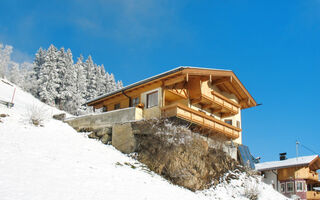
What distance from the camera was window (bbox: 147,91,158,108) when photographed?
26406mm

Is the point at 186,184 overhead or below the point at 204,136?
below

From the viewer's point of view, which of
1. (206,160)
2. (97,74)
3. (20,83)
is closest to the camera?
(206,160)

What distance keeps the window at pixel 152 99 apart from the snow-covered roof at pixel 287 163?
22.5 m

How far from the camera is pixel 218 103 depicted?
2978 centimetres

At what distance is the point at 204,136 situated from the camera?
27.1 meters

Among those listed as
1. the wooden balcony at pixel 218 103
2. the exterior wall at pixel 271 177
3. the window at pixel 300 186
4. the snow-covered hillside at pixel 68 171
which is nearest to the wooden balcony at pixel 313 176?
the window at pixel 300 186

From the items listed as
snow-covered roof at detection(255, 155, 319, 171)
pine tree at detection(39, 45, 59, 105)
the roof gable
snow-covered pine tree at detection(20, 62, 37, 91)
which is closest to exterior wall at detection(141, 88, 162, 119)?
the roof gable

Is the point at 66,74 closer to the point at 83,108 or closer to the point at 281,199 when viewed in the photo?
the point at 83,108

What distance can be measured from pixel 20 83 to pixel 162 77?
5289 cm

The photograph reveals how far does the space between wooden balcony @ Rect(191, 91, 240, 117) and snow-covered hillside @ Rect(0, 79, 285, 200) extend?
285 inches

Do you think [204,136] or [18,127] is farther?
[204,136]

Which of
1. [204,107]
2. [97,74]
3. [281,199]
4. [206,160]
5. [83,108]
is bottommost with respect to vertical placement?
[281,199]

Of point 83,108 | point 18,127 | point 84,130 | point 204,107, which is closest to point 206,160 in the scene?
point 204,107

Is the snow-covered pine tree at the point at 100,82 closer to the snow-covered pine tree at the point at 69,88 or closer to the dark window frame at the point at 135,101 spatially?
the snow-covered pine tree at the point at 69,88
